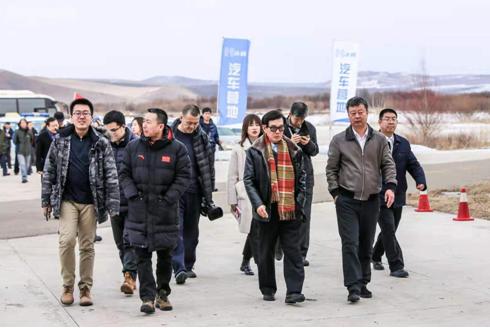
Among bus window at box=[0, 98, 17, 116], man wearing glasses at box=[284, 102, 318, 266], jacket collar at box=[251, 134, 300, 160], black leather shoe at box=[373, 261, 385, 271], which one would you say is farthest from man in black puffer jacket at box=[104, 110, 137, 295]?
bus window at box=[0, 98, 17, 116]

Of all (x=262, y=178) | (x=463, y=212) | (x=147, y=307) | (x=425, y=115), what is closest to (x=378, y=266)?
(x=262, y=178)

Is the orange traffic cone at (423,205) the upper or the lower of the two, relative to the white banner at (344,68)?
lower

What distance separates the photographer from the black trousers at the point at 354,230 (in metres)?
8.63

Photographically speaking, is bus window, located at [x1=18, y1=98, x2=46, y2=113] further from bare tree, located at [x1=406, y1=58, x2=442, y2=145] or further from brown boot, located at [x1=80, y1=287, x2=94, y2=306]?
brown boot, located at [x1=80, y1=287, x2=94, y2=306]

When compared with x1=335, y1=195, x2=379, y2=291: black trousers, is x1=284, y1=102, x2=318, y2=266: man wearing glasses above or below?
above

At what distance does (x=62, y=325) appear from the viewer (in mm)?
7742

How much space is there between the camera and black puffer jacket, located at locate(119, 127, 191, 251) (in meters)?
8.05

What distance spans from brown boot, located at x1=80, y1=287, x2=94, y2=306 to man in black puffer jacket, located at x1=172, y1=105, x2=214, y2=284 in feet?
4.30

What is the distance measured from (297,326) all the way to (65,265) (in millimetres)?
2323

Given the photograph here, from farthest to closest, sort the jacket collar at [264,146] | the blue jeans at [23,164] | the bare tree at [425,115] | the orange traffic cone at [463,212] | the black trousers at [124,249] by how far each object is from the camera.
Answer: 1. the bare tree at [425,115]
2. the blue jeans at [23,164]
3. the orange traffic cone at [463,212]
4. the black trousers at [124,249]
5. the jacket collar at [264,146]

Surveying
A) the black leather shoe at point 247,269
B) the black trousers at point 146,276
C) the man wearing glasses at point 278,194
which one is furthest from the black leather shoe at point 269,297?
the black leather shoe at point 247,269

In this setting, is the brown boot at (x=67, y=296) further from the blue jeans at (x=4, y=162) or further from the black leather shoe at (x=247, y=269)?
the blue jeans at (x=4, y=162)

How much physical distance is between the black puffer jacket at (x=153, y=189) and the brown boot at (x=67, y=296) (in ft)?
2.95

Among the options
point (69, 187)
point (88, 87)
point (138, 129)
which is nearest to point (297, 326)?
point (69, 187)
